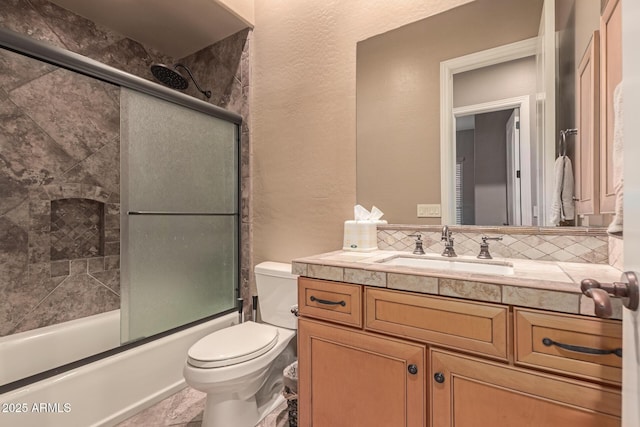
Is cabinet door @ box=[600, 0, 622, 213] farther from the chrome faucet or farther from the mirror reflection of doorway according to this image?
the chrome faucet

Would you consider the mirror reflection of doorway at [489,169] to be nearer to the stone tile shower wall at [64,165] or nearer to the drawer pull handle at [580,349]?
the drawer pull handle at [580,349]

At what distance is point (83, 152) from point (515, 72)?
8.80 ft

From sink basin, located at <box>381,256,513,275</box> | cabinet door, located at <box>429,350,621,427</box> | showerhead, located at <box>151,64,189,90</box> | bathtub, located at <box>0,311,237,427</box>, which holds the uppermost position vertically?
showerhead, located at <box>151,64,189,90</box>

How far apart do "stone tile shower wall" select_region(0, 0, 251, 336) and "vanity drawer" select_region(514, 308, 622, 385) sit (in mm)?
1813

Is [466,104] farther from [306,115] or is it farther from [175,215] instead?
[175,215]

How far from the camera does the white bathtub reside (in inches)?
66.1

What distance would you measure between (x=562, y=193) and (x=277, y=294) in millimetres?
1531

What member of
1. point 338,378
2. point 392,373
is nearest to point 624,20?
point 392,373

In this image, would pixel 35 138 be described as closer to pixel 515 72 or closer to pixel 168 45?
pixel 168 45

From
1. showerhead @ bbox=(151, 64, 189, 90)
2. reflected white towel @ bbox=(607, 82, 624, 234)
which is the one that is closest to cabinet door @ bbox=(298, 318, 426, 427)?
reflected white towel @ bbox=(607, 82, 624, 234)

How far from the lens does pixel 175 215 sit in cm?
185

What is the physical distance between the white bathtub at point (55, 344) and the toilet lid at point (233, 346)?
1.03 metres

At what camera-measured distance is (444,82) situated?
153cm

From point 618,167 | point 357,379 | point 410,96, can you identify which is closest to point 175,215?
point 357,379
